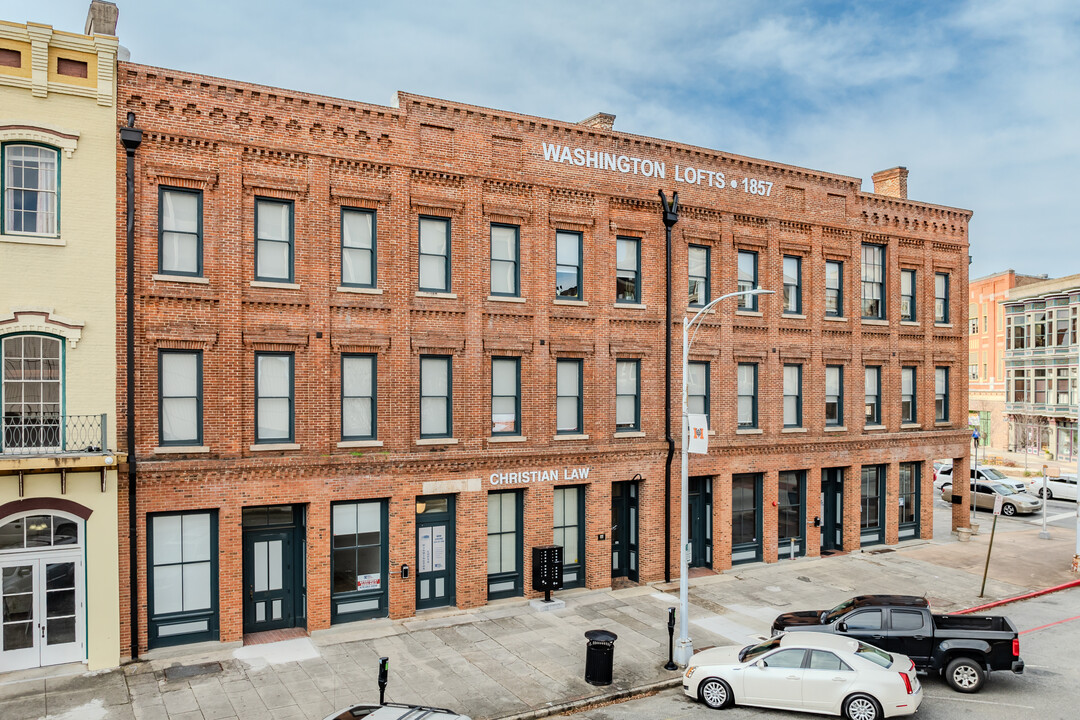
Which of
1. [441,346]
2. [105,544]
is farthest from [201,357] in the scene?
[441,346]

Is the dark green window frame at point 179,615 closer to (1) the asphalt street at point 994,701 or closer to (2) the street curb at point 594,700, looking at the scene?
(2) the street curb at point 594,700

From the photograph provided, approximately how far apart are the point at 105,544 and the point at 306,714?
624 cm

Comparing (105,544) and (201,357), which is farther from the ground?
(201,357)

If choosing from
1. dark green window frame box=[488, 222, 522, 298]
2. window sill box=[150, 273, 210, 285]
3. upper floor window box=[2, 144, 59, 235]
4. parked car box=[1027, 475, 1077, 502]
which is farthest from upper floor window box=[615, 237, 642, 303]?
parked car box=[1027, 475, 1077, 502]

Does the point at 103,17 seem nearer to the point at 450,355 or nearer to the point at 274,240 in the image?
the point at 274,240

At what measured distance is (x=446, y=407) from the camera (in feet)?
68.5

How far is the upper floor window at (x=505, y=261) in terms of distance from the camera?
21.6 metres

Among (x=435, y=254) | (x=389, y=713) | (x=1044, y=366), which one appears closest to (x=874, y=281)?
(x=435, y=254)

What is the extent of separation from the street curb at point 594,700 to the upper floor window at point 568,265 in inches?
437

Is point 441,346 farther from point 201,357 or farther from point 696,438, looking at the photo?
point 696,438

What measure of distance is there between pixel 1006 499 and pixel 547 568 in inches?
1098

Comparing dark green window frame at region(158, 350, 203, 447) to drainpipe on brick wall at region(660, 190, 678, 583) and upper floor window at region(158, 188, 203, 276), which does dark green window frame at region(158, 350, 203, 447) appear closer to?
upper floor window at region(158, 188, 203, 276)

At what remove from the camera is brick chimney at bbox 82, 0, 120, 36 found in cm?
1698

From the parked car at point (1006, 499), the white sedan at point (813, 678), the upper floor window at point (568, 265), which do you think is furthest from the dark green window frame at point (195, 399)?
the parked car at point (1006, 499)
